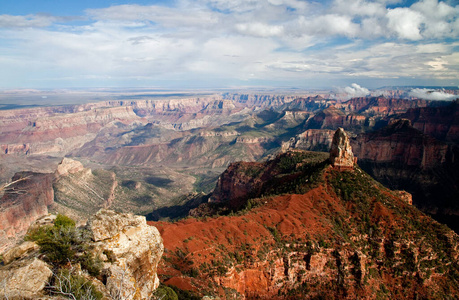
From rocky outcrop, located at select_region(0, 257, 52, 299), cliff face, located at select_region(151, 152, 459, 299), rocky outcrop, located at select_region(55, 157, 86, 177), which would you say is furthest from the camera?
rocky outcrop, located at select_region(55, 157, 86, 177)

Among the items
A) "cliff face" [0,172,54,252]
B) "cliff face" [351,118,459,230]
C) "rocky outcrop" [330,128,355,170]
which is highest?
"rocky outcrop" [330,128,355,170]

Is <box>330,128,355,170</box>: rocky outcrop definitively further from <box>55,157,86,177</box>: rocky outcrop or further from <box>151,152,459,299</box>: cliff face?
<box>55,157,86,177</box>: rocky outcrop

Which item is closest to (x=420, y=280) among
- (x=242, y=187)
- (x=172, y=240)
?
(x=172, y=240)

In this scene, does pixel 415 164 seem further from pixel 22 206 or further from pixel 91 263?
pixel 22 206

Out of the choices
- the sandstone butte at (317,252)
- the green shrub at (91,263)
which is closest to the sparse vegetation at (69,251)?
the green shrub at (91,263)

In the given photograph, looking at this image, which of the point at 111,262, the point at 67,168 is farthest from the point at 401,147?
the point at 67,168

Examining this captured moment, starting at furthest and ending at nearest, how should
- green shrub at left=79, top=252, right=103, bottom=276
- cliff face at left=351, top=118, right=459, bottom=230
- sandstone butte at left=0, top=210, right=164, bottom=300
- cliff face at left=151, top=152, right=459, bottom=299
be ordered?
Answer: cliff face at left=351, top=118, right=459, bottom=230 < cliff face at left=151, top=152, right=459, bottom=299 < green shrub at left=79, top=252, right=103, bottom=276 < sandstone butte at left=0, top=210, right=164, bottom=300

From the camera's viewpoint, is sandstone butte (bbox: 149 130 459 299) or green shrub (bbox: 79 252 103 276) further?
sandstone butte (bbox: 149 130 459 299)

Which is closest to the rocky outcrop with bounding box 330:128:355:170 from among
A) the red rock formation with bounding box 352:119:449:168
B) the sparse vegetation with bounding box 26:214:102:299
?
the sparse vegetation with bounding box 26:214:102:299
